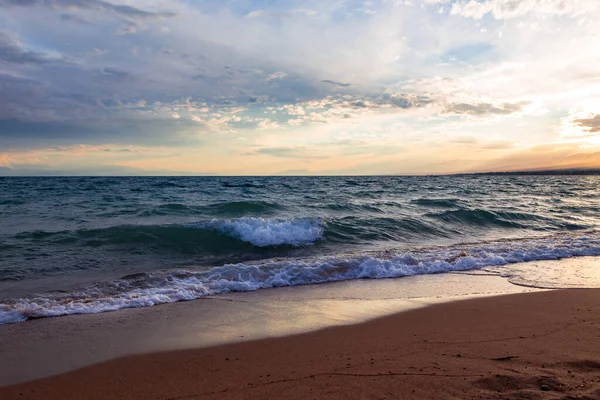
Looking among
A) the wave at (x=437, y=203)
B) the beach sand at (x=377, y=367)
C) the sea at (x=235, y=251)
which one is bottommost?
the sea at (x=235, y=251)

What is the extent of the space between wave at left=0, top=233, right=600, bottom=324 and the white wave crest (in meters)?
3.21

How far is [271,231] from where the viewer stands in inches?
512

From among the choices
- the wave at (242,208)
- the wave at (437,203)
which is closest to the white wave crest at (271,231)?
the wave at (242,208)

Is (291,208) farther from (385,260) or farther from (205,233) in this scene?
(385,260)

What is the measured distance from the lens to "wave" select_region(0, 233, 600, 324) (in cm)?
618

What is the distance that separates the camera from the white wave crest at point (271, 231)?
41.5 feet

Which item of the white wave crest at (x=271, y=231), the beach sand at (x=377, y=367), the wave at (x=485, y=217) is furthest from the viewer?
the wave at (x=485, y=217)

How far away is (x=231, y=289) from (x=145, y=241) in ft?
19.5

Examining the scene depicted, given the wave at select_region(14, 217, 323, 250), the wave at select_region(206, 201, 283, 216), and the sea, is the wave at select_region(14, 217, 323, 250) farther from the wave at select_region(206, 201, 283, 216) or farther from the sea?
the wave at select_region(206, 201, 283, 216)

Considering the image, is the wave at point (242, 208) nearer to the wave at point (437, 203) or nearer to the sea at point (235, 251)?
the sea at point (235, 251)

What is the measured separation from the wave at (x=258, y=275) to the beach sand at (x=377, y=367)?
2479 mm

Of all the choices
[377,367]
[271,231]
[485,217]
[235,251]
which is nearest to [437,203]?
[485,217]

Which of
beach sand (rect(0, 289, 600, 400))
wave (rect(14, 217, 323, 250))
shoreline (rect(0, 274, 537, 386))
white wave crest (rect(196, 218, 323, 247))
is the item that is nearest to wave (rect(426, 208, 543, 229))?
white wave crest (rect(196, 218, 323, 247))

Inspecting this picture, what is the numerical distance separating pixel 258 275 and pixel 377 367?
15.2ft
